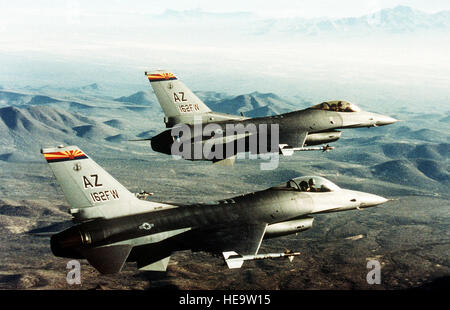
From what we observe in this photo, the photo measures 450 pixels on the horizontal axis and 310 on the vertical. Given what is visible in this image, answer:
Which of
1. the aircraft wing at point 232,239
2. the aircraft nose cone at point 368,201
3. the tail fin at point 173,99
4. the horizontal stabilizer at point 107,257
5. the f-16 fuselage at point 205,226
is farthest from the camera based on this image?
the tail fin at point 173,99

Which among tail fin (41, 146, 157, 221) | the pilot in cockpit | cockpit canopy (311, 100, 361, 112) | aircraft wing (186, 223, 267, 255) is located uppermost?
cockpit canopy (311, 100, 361, 112)

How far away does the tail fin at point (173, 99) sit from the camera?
34.2 metres

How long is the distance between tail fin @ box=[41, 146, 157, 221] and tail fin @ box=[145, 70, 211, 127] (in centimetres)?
1213

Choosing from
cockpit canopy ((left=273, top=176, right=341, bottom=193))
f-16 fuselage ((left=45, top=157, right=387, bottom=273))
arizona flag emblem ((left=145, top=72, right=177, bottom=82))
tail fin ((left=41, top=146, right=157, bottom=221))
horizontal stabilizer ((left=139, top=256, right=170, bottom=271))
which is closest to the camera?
tail fin ((left=41, top=146, right=157, bottom=221))

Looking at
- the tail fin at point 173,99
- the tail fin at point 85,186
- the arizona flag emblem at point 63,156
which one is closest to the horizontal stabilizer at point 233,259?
the tail fin at point 85,186

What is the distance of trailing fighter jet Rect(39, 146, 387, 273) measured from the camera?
2120cm

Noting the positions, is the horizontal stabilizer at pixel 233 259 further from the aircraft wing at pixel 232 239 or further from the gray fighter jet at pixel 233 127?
the gray fighter jet at pixel 233 127

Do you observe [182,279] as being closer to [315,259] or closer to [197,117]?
[315,259]

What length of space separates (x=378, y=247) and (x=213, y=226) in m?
124

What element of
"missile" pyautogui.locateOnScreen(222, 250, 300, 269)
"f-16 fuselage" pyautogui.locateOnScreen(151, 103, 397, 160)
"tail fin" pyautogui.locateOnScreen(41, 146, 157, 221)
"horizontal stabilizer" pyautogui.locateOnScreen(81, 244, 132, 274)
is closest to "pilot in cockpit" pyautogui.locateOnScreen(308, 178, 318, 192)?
"f-16 fuselage" pyautogui.locateOnScreen(151, 103, 397, 160)

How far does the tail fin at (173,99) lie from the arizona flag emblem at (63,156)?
13.5 m

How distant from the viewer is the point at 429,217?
7500 inches

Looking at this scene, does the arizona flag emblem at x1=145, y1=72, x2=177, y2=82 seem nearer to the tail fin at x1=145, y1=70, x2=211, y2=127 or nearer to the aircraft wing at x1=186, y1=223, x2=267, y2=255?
the tail fin at x1=145, y1=70, x2=211, y2=127

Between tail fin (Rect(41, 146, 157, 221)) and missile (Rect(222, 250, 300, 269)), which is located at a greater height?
tail fin (Rect(41, 146, 157, 221))
